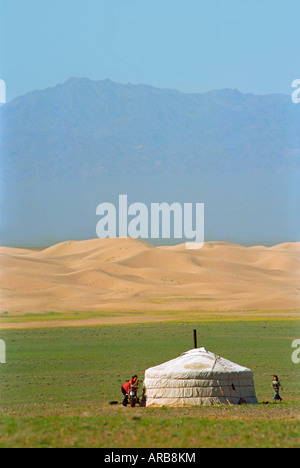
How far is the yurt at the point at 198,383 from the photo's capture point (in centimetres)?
2155

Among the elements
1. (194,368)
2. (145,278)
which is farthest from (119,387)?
(145,278)

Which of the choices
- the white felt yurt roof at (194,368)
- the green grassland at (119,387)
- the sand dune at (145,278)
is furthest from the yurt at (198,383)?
the sand dune at (145,278)

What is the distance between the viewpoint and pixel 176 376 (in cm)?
2161

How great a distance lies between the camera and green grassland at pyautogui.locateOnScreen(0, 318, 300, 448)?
1341cm

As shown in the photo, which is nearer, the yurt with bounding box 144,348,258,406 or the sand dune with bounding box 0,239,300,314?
the yurt with bounding box 144,348,258,406

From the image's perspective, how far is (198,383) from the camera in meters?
21.6

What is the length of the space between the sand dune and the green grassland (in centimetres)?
2061

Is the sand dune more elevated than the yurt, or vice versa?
the sand dune

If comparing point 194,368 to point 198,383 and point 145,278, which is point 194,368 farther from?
point 145,278

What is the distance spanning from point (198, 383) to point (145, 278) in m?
87.4

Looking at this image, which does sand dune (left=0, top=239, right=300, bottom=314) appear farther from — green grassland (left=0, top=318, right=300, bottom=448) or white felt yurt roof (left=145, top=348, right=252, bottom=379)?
white felt yurt roof (left=145, top=348, right=252, bottom=379)

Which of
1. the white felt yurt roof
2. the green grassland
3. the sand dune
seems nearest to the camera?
the green grassland

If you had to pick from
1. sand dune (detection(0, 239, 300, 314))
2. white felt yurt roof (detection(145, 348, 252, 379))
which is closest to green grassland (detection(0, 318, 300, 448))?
white felt yurt roof (detection(145, 348, 252, 379))
